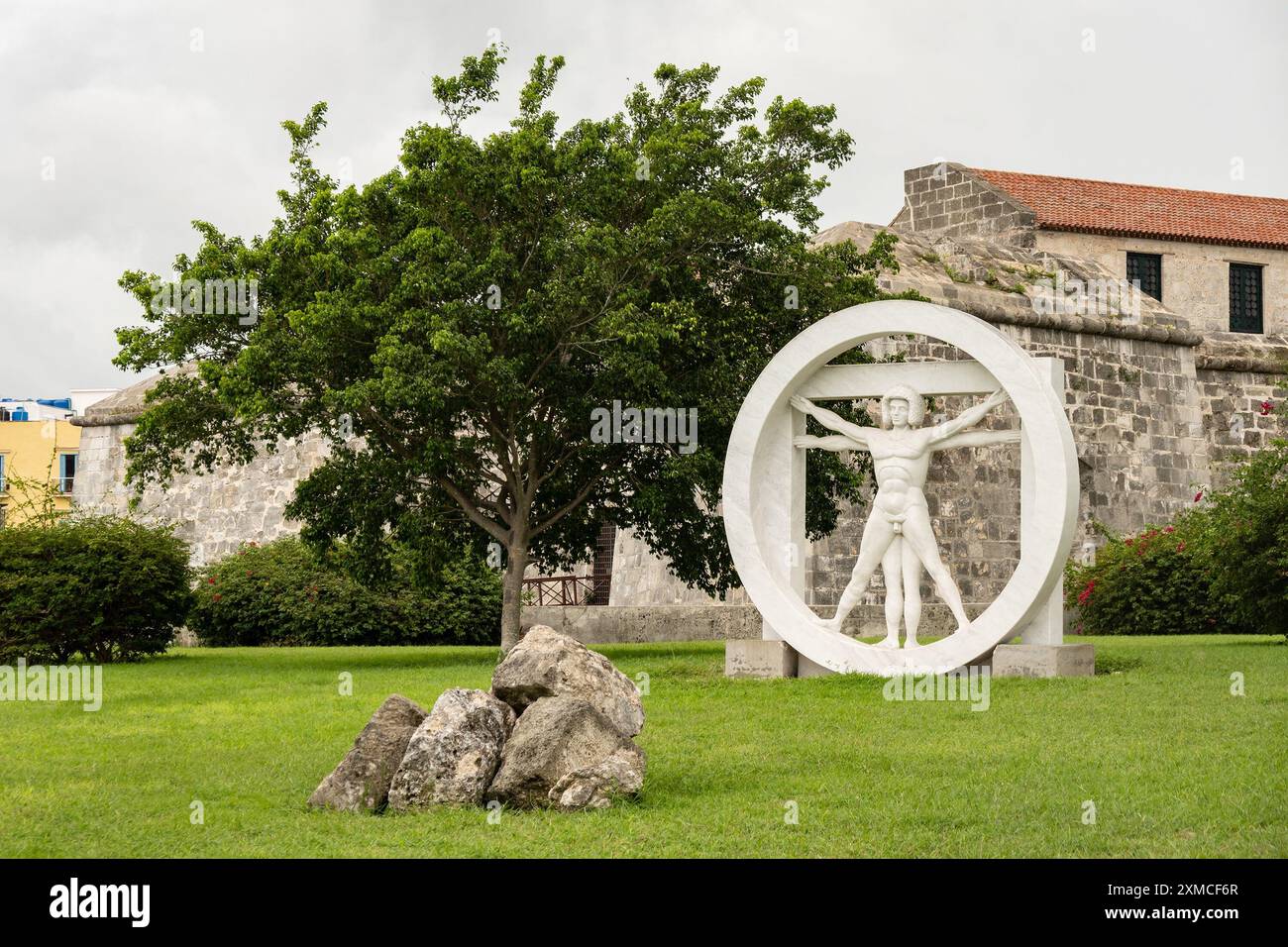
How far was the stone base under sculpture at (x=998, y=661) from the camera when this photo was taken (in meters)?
14.1

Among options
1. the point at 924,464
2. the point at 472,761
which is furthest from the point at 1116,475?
the point at 472,761

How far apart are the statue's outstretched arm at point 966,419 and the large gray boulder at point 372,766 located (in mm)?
7623

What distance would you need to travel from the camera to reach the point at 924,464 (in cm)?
1474

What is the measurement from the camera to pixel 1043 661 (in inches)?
556

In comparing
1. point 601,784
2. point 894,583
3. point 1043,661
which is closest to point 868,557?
point 894,583

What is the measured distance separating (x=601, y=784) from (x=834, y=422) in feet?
26.4

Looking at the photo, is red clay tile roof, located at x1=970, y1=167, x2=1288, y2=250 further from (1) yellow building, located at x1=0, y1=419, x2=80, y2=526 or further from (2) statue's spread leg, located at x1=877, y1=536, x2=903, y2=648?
(1) yellow building, located at x1=0, y1=419, x2=80, y2=526

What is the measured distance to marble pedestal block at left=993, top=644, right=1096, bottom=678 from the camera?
46.3 ft

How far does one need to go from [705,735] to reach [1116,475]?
18688 millimetres

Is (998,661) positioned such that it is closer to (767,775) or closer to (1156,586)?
(767,775)

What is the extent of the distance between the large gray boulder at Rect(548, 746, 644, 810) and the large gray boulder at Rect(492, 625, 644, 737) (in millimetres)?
483

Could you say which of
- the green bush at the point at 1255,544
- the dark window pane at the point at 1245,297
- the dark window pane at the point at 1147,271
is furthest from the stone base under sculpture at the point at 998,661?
the dark window pane at the point at 1245,297

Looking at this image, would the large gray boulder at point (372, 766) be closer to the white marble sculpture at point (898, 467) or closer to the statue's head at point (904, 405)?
the white marble sculpture at point (898, 467)
